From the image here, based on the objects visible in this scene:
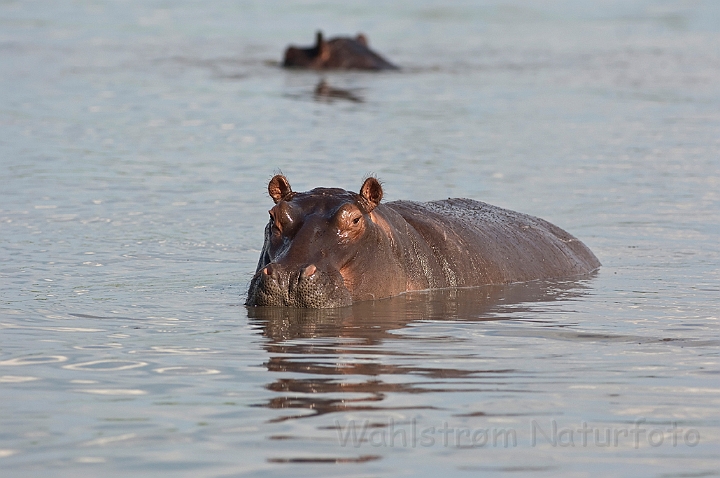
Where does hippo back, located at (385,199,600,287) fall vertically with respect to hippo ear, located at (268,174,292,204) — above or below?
below

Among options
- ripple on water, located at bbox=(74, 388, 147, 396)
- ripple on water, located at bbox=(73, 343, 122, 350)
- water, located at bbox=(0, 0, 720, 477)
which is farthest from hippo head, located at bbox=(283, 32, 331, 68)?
ripple on water, located at bbox=(74, 388, 147, 396)

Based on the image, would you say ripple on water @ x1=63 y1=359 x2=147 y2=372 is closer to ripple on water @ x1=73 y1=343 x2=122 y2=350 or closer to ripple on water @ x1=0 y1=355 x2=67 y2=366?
ripple on water @ x1=0 y1=355 x2=67 y2=366

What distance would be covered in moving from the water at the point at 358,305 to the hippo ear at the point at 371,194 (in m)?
0.64

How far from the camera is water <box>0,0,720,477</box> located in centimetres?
528

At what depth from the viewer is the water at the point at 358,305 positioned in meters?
5.28

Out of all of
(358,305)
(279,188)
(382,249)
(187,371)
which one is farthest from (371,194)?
(187,371)

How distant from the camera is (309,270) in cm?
805

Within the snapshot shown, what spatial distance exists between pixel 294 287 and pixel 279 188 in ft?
2.73

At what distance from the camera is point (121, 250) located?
35.1ft

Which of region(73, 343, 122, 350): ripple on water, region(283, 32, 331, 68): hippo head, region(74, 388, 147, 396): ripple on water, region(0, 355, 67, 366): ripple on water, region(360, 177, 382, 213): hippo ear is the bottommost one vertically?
region(0, 355, 67, 366): ripple on water

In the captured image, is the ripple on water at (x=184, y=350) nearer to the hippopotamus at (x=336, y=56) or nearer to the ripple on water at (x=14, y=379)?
the ripple on water at (x=14, y=379)

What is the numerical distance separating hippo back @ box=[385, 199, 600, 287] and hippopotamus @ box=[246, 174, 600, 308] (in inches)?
0.4

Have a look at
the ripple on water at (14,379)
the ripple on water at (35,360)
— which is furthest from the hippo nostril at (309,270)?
the ripple on water at (14,379)

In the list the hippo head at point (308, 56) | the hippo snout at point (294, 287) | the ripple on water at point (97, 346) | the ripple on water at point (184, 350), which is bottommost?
the ripple on water at point (97, 346)
